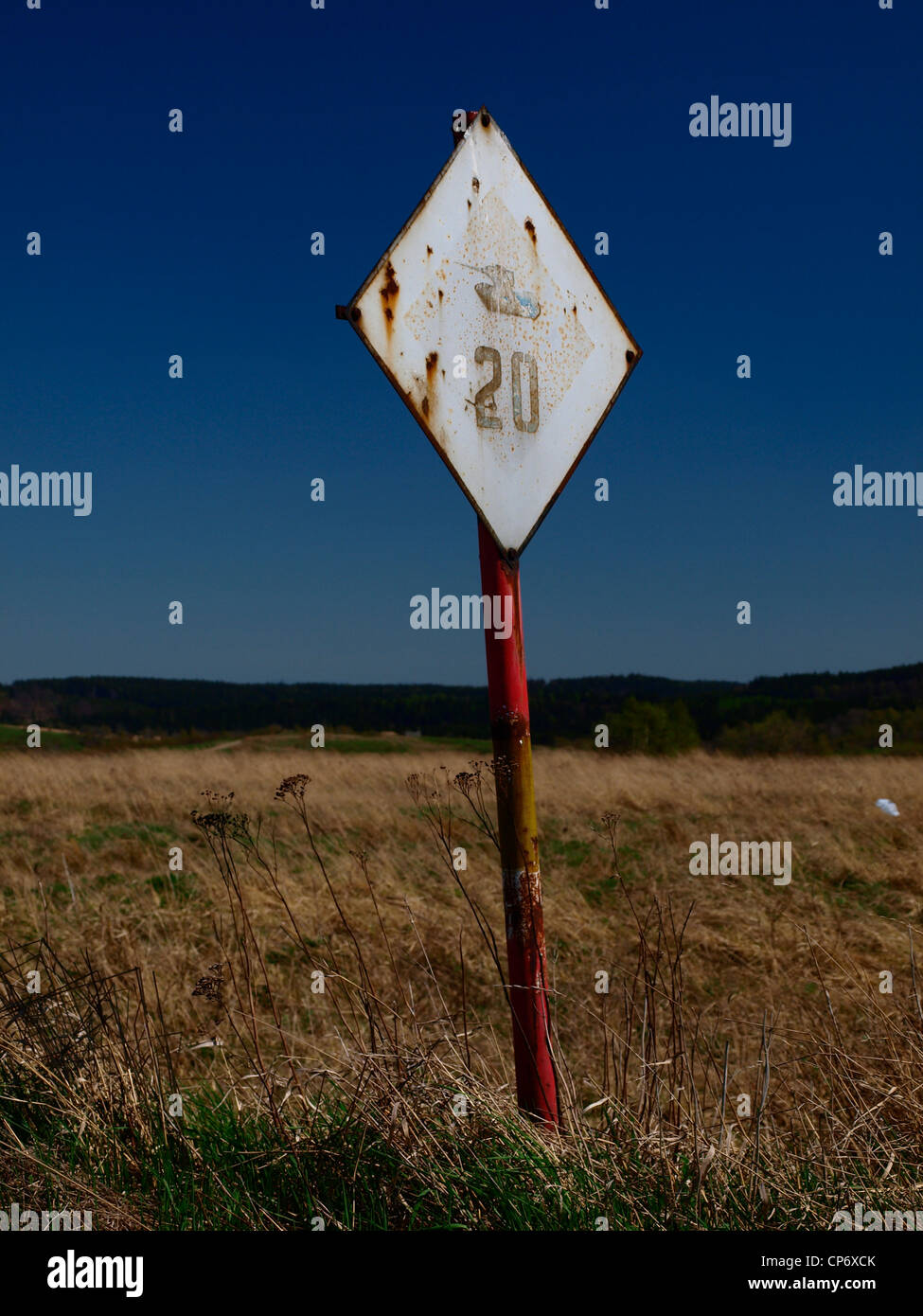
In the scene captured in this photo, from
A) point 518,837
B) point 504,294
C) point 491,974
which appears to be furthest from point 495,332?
point 491,974

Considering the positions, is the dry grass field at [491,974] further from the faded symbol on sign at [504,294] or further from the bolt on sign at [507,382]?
the faded symbol on sign at [504,294]

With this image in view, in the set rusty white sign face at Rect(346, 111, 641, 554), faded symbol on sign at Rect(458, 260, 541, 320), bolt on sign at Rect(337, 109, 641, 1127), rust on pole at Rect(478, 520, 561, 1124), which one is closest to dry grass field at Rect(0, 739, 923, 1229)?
rust on pole at Rect(478, 520, 561, 1124)

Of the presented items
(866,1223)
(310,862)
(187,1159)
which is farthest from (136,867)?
(866,1223)

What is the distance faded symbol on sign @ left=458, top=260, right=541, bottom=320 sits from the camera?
205 centimetres

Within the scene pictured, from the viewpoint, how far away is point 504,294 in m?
2.08

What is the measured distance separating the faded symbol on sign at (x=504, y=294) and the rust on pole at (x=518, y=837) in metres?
0.55

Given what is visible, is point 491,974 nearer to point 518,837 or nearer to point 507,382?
point 518,837

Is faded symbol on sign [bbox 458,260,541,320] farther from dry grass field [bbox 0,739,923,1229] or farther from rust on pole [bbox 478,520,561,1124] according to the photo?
dry grass field [bbox 0,739,923,1229]

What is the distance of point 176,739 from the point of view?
32.2 meters

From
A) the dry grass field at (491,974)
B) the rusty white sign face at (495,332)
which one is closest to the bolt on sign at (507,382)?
the rusty white sign face at (495,332)

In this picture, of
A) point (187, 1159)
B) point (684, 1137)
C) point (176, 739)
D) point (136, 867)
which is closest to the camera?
point (684, 1137)

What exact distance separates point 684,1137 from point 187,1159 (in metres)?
1.33
